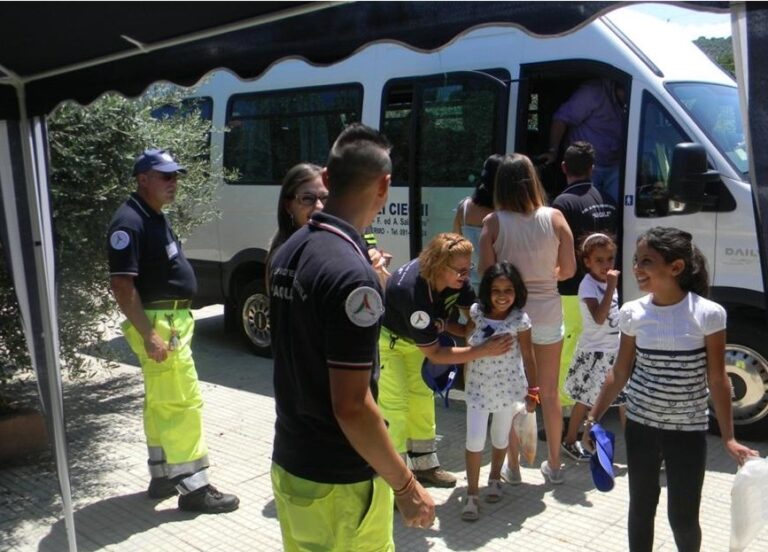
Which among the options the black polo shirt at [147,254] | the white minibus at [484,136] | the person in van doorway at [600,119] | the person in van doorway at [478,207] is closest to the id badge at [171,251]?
the black polo shirt at [147,254]

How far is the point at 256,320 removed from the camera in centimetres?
778

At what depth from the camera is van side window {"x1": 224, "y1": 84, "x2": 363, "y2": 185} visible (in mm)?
7012

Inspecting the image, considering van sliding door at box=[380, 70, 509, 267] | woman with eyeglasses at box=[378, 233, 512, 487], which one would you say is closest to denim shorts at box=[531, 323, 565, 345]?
woman with eyeglasses at box=[378, 233, 512, 487]

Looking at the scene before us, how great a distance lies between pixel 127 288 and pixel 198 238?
4.32m

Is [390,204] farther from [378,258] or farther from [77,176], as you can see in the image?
[378,258]

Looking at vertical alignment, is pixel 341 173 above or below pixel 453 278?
above

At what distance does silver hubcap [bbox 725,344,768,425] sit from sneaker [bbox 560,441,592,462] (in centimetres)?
98

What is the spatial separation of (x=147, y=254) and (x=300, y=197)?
921 millimetres

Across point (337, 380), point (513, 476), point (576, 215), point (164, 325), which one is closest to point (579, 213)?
point (576, 215)

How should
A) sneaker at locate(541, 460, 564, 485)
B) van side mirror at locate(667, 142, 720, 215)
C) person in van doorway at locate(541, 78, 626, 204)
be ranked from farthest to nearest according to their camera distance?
person in van doorway at locate(541, 78, 626, 204), van side mirror at locate(667, 142, 720, 215), sneaker at locate(541, 460, 564, 485)

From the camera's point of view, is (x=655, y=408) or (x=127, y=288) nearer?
(x=655, y=408)

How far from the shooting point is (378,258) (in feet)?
11.8

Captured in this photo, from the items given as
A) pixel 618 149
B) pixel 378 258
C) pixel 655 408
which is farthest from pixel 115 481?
pixel 618 149

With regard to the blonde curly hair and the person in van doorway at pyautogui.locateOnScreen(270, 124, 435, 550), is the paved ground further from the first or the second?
the person in van doorway at pyautogui.locateOnScreen(270, 124, 435, 550)
